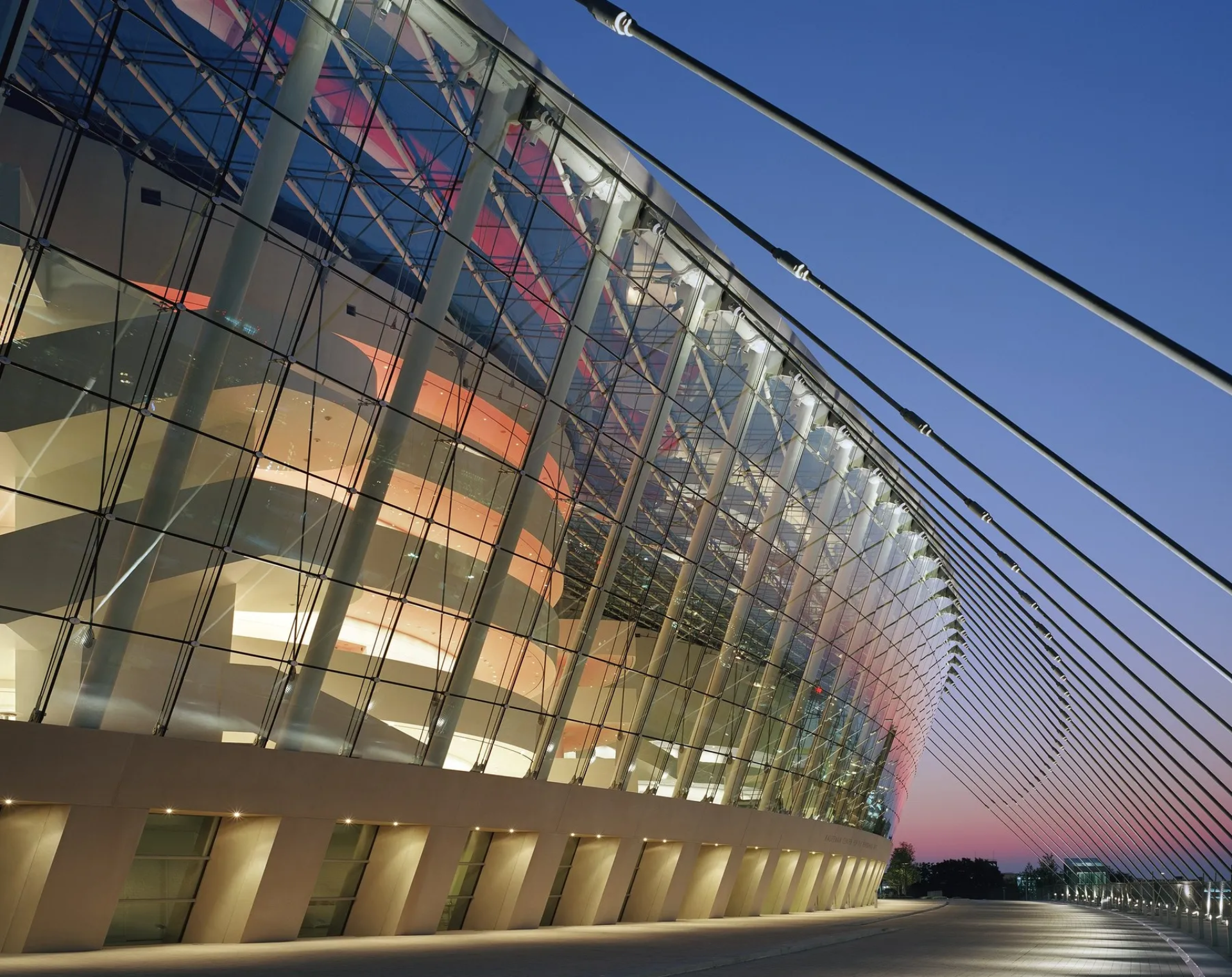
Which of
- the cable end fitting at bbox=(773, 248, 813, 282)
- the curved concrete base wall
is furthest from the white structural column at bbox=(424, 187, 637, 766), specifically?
the cable end fitting at bbox=(773, 248, 813, 282)

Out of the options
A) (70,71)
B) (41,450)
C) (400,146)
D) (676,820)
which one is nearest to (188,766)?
(41,450)

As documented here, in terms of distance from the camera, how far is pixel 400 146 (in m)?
20.2

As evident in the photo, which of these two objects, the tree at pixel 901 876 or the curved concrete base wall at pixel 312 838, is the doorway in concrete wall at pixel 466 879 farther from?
the tree at pixel 901 876

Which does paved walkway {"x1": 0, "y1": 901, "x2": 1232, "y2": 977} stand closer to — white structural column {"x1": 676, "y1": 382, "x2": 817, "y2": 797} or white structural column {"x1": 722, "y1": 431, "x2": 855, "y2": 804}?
white structural column {"x1": 722, "y1": 431, "x2": 855, "y2": 804}

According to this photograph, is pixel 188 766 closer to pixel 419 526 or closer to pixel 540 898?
pixel 419 526

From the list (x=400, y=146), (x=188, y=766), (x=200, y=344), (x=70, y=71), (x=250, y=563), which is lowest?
(x=188, y=766)

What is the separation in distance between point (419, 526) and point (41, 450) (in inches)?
279

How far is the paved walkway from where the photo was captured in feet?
47.9

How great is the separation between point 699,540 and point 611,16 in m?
20.7

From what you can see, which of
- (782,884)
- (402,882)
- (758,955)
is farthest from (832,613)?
(402,882)

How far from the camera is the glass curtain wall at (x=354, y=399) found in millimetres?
15648

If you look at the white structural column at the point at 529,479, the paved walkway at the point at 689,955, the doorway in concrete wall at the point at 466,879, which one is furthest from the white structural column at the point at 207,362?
the doorway in concrete wall at the point at 466,879

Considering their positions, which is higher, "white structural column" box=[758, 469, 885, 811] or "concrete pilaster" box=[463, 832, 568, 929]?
"white structural column" box=[758, 469, 885, 811]

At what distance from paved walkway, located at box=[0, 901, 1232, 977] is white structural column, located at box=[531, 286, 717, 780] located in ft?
12.4
